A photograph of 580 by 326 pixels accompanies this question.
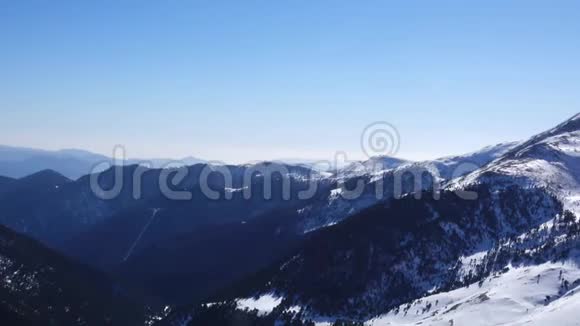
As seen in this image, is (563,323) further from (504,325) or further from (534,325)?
(504,325)

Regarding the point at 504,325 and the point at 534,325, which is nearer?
the point at 534,325

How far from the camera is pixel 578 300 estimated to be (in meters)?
194

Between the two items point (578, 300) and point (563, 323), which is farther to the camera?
point (578, 300)

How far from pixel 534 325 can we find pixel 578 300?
2163 cm

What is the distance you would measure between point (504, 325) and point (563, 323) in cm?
2210

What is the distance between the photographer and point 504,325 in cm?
19788

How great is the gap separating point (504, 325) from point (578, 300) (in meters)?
25.6

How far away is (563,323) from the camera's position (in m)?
180

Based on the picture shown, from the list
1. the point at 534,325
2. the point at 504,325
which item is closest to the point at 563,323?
the point at 534,325

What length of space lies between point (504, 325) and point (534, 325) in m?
14.0

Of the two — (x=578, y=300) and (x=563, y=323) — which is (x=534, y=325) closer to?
(x=563, y=323)

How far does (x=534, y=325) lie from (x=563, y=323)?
29.0ft

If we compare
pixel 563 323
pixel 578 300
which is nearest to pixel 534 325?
pixel 563 323
